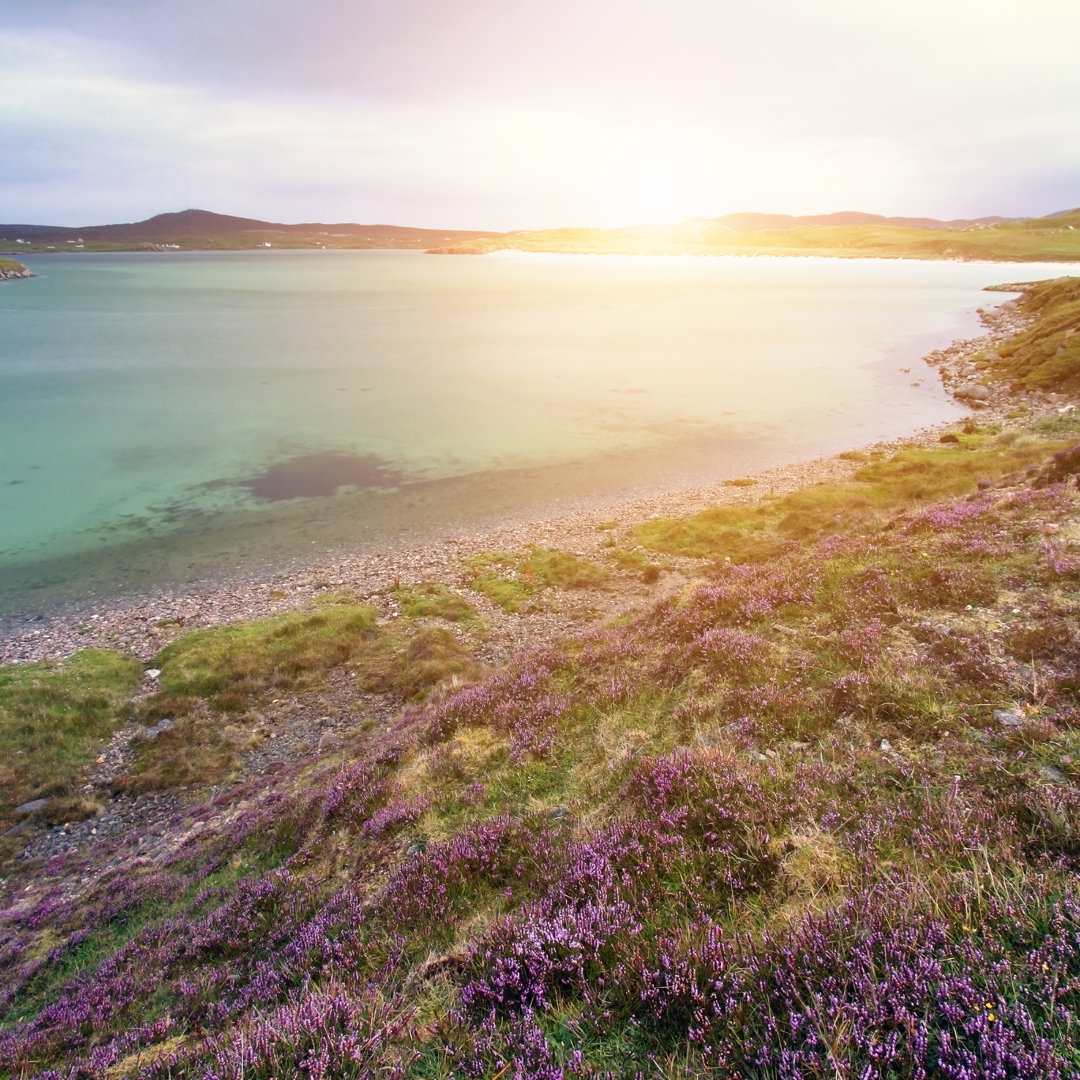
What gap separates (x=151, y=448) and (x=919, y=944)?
55631mm

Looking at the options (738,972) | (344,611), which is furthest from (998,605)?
(344,611)

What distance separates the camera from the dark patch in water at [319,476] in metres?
37.9

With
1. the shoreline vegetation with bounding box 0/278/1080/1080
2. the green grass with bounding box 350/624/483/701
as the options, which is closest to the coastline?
the green grass with bounding box 350/624/483/701

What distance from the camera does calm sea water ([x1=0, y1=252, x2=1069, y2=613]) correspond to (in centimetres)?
3309

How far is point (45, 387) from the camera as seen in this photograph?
64812 mm

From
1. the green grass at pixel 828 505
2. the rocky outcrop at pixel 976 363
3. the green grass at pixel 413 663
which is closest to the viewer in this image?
the green grass at pixel 413 663

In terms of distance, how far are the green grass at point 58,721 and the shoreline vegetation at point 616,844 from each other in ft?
0.31

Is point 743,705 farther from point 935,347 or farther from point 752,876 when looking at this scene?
point 935,347

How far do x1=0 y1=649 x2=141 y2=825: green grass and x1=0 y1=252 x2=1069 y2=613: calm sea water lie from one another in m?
7.92

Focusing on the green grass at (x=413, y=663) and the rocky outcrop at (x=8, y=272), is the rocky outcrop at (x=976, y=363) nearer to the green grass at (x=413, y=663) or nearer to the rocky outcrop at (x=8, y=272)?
the green grass at (x=413, y=663)

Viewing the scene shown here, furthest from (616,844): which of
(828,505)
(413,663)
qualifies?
(828,505)

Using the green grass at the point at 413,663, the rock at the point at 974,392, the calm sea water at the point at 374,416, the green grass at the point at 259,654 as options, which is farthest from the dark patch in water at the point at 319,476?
the rock at the point at 974,392

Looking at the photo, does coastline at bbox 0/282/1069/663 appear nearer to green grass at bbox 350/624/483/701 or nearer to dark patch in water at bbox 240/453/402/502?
green grass at bbox 350/624/483/701

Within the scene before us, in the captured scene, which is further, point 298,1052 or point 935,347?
point 935,347
